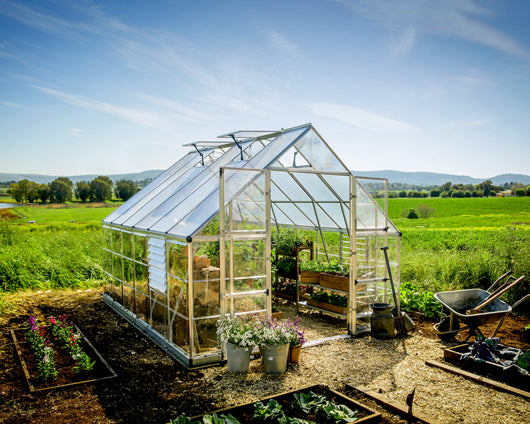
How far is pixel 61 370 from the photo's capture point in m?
5.78

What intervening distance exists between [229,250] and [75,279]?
28.7 feet

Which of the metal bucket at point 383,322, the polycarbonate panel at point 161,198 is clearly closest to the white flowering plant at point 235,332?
the metal bucket at point 383,322

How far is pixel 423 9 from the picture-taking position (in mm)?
7789

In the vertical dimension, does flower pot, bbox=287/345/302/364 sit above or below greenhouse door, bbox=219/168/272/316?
below

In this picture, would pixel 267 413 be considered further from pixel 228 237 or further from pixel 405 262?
pixel 405 262

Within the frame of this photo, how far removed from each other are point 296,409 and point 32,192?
107ft

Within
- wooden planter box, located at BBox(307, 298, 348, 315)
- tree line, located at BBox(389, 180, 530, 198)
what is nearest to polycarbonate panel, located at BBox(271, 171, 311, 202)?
wooden planter box, located at BBox(307, 298, 348, 315)

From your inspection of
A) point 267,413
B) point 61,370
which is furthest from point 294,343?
point 61,370

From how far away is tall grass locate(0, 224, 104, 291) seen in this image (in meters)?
11.9

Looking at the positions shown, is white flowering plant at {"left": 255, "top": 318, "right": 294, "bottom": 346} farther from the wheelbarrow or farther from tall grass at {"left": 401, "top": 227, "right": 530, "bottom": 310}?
tall grass at {"left": 401, "top": 227, "right": 530, "bottom": 310}

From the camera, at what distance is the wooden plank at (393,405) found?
4215 millimetres

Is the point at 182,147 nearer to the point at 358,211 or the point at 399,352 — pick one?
the point at 358,211

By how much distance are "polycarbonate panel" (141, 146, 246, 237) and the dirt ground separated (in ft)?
6.88

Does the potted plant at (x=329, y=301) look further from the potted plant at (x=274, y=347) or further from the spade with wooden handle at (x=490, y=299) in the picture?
the potted plant at (x=274, y=347)
